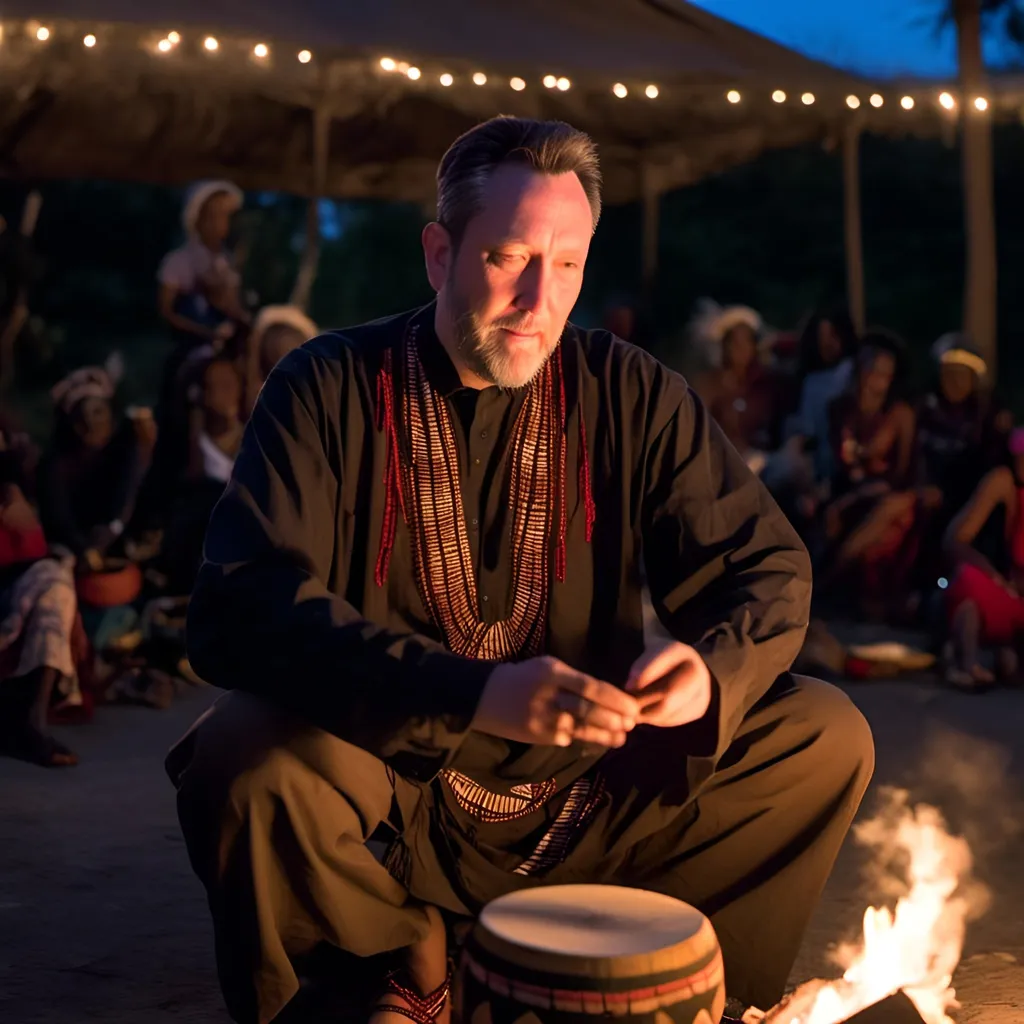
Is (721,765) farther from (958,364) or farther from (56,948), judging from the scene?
(958,364)

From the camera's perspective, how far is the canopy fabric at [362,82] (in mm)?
6922

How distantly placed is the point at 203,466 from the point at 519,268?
12.6ft

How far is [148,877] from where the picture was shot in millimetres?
A: 3361

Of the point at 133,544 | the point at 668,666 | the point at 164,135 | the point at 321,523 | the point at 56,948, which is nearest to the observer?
the point at 668,666

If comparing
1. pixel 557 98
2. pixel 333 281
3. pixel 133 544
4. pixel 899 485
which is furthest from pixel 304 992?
pixel 333 281

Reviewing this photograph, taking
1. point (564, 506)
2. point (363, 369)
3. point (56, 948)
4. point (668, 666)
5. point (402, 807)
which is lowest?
point (56, 948)

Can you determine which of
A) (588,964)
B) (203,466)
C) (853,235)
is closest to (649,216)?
(853,235)

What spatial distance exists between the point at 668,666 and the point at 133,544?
393 cm

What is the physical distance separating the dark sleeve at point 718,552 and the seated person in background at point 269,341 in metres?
4.19

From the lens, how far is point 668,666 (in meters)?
2.21

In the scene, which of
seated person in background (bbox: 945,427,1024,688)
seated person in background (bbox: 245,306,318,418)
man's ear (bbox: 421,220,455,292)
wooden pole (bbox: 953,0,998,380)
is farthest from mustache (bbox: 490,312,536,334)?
wooden pole (bbox: 953,0,998,380)

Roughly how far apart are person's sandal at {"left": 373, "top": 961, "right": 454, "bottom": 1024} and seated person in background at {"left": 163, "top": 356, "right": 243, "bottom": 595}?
3431 mm

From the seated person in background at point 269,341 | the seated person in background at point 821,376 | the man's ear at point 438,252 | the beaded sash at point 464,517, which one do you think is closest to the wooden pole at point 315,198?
the seated person in background at point 269,341

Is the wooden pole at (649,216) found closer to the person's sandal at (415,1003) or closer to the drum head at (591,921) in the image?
the person's sandal at (415,1003)
